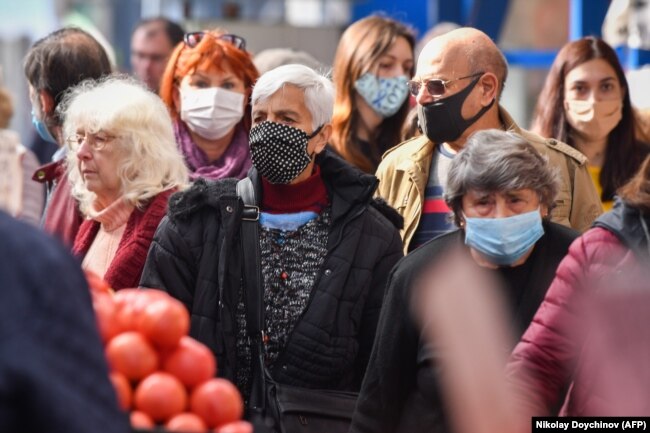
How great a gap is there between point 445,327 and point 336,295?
43.0 inches

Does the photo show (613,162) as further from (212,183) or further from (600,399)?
(600,399)

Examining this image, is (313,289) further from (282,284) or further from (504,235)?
(504,235)

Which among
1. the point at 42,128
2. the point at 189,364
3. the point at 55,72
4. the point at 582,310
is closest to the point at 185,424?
the point at 189,364

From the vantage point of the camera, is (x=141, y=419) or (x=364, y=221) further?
(x=364, y=221)

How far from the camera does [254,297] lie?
16.7 feet

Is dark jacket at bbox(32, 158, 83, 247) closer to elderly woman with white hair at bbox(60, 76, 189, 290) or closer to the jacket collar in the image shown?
elderly woman with white hair at bbox(60, 76, 189, 290)

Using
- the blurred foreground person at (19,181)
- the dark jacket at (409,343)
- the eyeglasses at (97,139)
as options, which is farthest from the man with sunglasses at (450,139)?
the blurred foreground person at (19,181)

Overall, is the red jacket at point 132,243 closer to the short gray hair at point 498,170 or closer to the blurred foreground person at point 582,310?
the short gray hair at point 498,170

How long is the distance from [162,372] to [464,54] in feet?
10.4

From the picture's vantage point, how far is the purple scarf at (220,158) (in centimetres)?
688

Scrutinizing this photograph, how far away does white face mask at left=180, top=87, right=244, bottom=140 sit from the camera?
696 centimetres

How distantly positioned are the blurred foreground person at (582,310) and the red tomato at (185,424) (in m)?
1.40

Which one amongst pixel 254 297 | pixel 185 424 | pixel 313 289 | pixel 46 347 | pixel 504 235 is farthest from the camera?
pixel 313 289

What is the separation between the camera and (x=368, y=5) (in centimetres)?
1556
